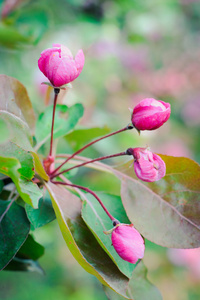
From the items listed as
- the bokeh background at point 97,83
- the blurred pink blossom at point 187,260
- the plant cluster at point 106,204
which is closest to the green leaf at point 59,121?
the plant cluster at point 106,204

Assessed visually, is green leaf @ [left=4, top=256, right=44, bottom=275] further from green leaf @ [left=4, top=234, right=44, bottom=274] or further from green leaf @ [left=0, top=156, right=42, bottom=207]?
green leaf @ [left=0, top=156, right=42, bottom=207]

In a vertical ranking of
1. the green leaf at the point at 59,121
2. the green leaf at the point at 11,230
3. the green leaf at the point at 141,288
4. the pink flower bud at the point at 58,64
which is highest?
the pink flower bud at the point at 58,64

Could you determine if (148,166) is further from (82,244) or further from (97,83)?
(97,83)

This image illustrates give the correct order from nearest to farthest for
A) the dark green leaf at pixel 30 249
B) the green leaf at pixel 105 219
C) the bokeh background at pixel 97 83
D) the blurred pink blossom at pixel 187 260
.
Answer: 1. the green leaf at pixel 105 219
2. the dark green leaf at pixel 30 249
3. the bokeh background at pixel 97 83
4. the blurred pink blossom at pixel 187 260

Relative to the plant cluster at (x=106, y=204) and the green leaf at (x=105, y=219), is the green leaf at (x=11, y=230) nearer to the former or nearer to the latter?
Answer: the plant cluster at (x=106, y=204)

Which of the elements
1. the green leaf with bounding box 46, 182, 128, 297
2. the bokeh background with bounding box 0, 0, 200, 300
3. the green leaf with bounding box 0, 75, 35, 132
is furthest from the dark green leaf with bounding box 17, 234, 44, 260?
the bokeh background with bounding box 0, 0, 200, 300

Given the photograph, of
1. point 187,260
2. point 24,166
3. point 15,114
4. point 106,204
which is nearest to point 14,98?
point 15,114
